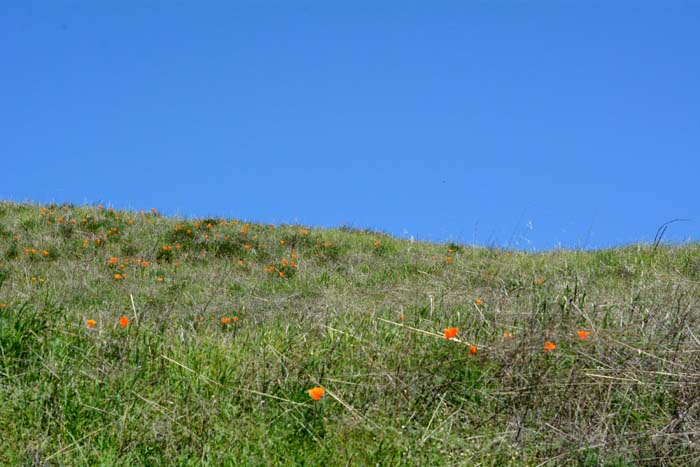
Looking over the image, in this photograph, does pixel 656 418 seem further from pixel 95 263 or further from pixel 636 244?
pixel 95 263

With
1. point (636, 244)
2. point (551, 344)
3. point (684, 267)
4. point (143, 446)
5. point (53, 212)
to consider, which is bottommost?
point (143, 446)

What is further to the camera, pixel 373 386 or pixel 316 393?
pixel 373 386

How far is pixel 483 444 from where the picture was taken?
13.9 feet

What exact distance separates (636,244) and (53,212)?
38.1 ft

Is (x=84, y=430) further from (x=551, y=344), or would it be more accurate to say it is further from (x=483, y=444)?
(x=551, y=344)

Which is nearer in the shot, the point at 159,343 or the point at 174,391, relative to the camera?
the point at 174,391

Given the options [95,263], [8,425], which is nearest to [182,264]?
[95,263]

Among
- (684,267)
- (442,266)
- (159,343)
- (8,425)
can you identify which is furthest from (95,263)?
(684,267)

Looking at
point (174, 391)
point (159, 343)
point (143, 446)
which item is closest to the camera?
point (143, 446)

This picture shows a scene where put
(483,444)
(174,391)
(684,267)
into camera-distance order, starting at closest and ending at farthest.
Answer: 1. (483,444)
2. (174,391)
3. (684,267)

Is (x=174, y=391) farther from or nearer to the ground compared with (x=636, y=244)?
nearer to the ground

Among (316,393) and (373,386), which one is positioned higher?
(373,386)

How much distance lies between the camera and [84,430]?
4.09 meters

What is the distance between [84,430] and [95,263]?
28.9 feet
